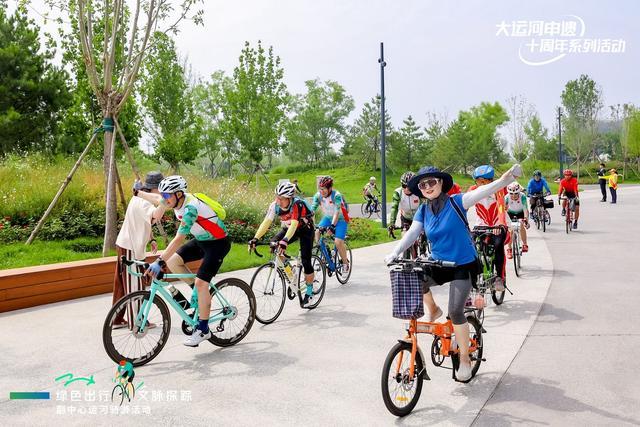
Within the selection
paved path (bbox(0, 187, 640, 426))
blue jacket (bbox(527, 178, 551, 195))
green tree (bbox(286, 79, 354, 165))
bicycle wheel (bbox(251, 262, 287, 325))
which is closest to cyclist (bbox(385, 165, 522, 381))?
paved path (bbox(0, 187, 640, 426))

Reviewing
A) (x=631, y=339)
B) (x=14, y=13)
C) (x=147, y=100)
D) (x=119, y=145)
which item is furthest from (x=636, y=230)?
(x=14, y=13)

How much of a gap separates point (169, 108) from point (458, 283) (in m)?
27.0

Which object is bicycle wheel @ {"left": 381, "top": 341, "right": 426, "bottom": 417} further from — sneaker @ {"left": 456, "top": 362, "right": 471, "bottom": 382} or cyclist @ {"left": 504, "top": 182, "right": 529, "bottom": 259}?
cyclist @ {"left": 504, "top": 182, "right": 529, "bottom": 259}

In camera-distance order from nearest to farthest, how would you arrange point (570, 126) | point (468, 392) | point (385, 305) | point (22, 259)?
point (468, 392) < point (385, 305) < point (22, 259) < point (570, 126)

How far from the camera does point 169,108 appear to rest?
29.1m

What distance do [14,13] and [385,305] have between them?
25712 mm

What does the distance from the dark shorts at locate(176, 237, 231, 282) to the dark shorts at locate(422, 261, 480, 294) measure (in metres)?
2.16

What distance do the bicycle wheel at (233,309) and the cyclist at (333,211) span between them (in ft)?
9.10

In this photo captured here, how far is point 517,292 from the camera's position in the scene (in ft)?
28.2

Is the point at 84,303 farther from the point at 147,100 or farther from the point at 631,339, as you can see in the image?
the point at 147,100

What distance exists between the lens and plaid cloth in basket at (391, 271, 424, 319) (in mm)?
4129

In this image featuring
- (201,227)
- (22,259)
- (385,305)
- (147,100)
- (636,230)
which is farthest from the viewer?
(147,100)

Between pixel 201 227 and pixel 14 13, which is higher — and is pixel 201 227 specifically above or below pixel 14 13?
below

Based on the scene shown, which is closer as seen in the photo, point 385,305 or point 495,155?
point 385,305
